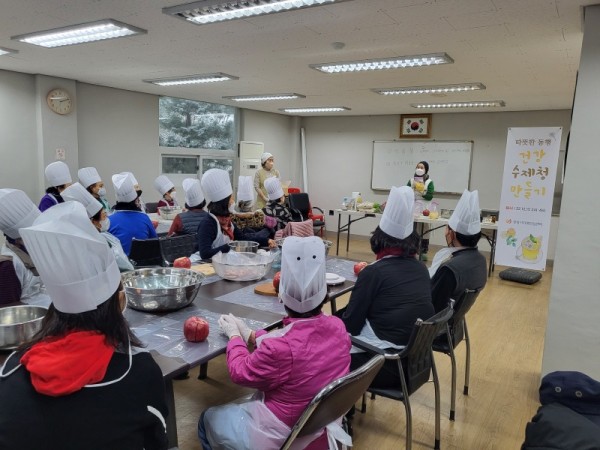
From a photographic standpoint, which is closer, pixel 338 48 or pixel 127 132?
pixel 338 48

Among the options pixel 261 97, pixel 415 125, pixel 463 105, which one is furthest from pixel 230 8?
pixel 415 125

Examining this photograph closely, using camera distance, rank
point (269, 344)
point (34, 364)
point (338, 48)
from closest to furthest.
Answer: point (34, 364), point (269, 344), point (338, 48)

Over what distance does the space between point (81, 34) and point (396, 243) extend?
2.94 meters

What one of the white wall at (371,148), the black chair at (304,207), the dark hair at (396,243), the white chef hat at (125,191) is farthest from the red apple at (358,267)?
the white wall at (371,148)

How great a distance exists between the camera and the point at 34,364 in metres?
0.93

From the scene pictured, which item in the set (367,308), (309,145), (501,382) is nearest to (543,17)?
(367,308)

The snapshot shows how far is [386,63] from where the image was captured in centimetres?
412

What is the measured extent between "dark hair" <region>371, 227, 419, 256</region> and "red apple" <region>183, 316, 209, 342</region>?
38.4 inches

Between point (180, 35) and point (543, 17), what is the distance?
2471 mm

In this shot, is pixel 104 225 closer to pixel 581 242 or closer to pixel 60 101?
pixel 581 242

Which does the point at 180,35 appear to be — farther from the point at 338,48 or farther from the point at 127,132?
the point at 127,132

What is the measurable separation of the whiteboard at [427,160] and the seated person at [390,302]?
5888 mm

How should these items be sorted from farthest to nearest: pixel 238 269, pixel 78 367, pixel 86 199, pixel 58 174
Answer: pixel 58 174 → pixel 86 199 → pixel 238 269 → pixel 78 367

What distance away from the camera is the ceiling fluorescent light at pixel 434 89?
4984mm
